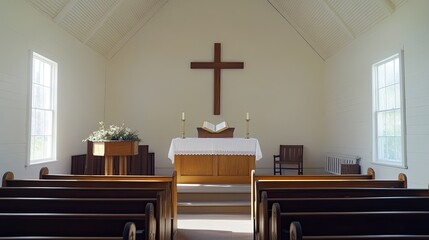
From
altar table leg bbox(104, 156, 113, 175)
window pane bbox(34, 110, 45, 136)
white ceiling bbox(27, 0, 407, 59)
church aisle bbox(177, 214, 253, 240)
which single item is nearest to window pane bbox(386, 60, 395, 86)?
white ceiling bbox(27, 0, 407, 59)

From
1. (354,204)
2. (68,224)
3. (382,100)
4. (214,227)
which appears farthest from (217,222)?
(382,100)

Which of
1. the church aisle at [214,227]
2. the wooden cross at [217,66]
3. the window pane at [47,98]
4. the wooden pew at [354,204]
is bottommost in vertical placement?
the church aisle at [214,227]

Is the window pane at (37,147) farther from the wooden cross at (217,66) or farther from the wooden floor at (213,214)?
the wooden cross at (217,66)

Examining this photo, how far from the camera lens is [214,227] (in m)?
4.13

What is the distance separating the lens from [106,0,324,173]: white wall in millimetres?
7836

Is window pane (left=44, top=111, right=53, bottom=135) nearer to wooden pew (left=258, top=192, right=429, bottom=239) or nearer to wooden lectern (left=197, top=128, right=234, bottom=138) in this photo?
wooden lectern (left=197, top=128, right=234, bottom=138)

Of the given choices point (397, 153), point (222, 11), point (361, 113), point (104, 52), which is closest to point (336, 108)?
point (361, 113)

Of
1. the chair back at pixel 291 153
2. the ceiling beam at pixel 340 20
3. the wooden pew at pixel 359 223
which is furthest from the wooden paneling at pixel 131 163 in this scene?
the wooden pew at pixel 359 223

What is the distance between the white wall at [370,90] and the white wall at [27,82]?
4.95m

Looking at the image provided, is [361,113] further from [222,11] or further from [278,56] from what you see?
[222,11]

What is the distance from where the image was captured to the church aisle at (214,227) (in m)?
3.79

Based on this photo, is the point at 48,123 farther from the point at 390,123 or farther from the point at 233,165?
the point at 390,123

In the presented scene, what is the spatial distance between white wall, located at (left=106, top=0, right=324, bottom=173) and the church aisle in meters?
3.32

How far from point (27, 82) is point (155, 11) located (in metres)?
3.73
